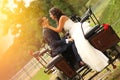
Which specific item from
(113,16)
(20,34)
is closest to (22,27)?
(20,34)

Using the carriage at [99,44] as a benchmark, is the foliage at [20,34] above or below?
above

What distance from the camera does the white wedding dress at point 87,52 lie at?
9.50m

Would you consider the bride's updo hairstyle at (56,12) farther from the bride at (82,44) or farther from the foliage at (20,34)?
the foliage at (20,34)

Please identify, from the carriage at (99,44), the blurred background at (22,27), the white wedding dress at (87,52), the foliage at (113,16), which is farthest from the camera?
the blurred background at (22,27)

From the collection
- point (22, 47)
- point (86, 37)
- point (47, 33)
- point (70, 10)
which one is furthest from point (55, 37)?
point (22, 47)

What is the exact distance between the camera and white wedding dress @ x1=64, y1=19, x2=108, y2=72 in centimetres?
950

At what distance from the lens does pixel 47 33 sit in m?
10.3

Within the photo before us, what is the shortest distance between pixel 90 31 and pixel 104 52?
2.20 feet

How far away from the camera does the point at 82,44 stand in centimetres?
956

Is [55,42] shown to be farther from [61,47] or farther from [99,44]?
[99,44]

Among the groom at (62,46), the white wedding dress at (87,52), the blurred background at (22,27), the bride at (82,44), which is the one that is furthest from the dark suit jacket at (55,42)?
the blurred background at (22,27)

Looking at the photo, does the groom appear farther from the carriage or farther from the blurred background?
the blurred background

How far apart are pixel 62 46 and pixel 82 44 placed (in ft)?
2.28

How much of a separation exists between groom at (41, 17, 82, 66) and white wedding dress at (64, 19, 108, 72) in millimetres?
226
